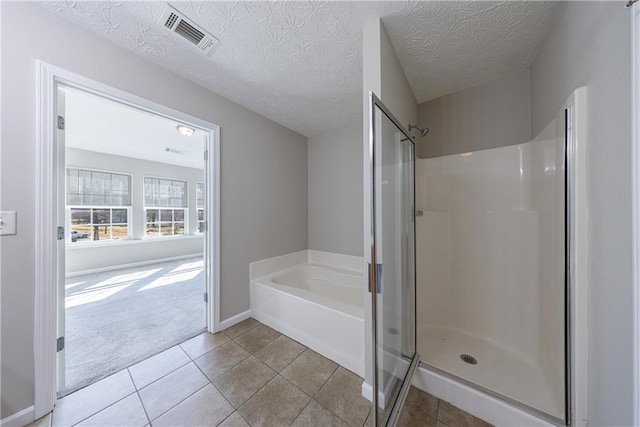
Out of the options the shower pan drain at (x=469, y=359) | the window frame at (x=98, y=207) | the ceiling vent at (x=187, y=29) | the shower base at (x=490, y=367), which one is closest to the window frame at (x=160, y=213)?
the window frame at (x=98, y=207)

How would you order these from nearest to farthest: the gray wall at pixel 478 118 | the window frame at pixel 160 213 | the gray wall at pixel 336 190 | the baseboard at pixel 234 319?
the gray wall at pixel 478 118, the baseboard at pixel 234 319, the gray wall at pixel 336 190, the window frame at pixel 160 213

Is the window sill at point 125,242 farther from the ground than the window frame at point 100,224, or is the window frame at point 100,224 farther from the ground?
the window frame at point 100,224

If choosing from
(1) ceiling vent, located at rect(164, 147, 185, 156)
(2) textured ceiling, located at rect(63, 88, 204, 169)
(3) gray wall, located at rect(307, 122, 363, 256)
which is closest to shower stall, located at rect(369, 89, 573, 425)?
(3) gray wall, located at rect(307, 122, 363, 256)

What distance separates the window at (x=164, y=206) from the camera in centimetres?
489

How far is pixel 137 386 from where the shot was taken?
1428mm

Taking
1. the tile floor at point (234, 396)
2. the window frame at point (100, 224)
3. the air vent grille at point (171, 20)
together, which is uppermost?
the air vent grille at point (171, 20)

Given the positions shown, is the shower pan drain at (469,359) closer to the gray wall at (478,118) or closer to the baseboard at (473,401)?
the baseboard at (473,401)

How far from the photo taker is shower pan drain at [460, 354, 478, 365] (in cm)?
162

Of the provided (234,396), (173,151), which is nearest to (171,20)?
(234,396)

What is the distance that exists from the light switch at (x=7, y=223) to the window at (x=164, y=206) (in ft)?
14.5

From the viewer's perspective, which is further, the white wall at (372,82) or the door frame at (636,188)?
the white wall at (372,82)

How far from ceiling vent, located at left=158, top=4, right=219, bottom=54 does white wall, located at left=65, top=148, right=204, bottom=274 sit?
4451mm

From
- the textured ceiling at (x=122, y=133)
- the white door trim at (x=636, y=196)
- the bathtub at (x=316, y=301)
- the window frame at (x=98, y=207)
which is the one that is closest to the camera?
the white door trim at (x=636, y=196)

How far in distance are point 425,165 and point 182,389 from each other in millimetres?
2724
